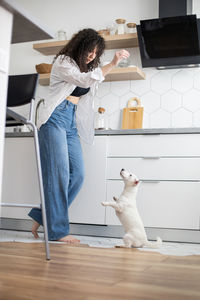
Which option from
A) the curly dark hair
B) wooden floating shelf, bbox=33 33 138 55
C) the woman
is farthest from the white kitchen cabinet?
wooden floating shelf, bbox=33 33 138 55

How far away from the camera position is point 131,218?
8.68ft

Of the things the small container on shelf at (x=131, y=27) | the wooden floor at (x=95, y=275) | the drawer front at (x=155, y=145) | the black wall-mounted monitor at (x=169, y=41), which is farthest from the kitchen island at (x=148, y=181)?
the small container on shelf at (x=131, y=27)

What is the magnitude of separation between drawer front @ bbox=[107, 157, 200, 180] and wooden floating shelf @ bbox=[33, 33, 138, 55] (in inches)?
48.2

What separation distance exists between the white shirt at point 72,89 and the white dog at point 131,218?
47 cm

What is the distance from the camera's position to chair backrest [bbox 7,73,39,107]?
171cm

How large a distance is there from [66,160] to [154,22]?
1559 mm

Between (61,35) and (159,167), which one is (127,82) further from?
(159,167)

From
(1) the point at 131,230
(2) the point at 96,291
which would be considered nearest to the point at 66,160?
(1) the point at 131,230

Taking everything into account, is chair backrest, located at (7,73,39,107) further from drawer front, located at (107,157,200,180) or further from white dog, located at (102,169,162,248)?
drawer front, located at (107,157,200,180)

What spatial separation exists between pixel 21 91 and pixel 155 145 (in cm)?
168

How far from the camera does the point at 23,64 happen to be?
173 inches

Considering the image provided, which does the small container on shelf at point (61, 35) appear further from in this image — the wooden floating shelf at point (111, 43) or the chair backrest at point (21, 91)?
the chair backrest at point (21, 91)

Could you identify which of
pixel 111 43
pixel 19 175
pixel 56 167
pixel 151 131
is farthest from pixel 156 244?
pixel 111 43

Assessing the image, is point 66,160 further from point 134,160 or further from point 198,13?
point 198,13
